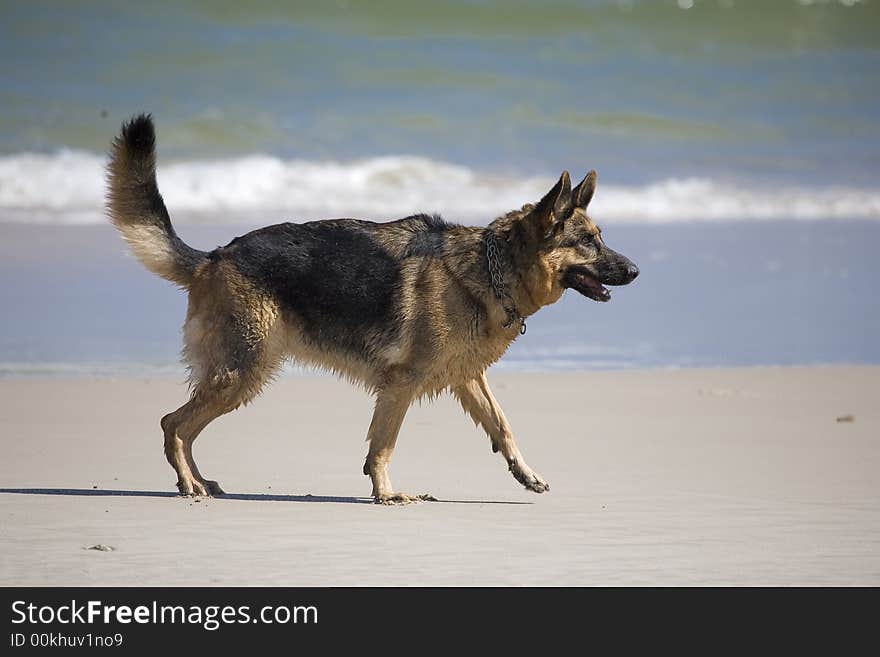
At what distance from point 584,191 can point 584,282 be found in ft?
2.00

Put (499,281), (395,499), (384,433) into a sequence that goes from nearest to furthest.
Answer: (395,499) → (384,433) → (499,281)

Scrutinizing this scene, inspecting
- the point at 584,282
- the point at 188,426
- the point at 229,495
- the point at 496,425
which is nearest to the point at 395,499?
the point at 496,425

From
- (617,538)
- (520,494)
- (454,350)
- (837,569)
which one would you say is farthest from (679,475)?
(837,569)

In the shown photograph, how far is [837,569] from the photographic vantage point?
679cm

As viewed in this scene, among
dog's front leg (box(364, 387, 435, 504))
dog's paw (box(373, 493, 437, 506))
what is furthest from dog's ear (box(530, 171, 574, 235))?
dog's paw (box(373, 493, 437, 506))

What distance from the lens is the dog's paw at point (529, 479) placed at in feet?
31.6

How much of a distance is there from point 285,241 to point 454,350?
1364 millimetres

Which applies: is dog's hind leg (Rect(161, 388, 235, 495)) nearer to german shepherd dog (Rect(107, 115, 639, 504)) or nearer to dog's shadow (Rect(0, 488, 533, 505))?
german shepherd dog (Rect(107, 115, 639, 504))

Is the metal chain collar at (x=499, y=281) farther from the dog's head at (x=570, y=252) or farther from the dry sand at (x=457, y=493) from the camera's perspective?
the dry sand at (x=457, y=493)

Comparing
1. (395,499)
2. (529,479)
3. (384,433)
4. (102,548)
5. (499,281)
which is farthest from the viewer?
(529,479)

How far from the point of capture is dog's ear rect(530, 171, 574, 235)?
931cm

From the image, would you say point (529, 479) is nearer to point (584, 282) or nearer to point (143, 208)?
point (584, 282)

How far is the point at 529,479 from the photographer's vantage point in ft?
31.6
